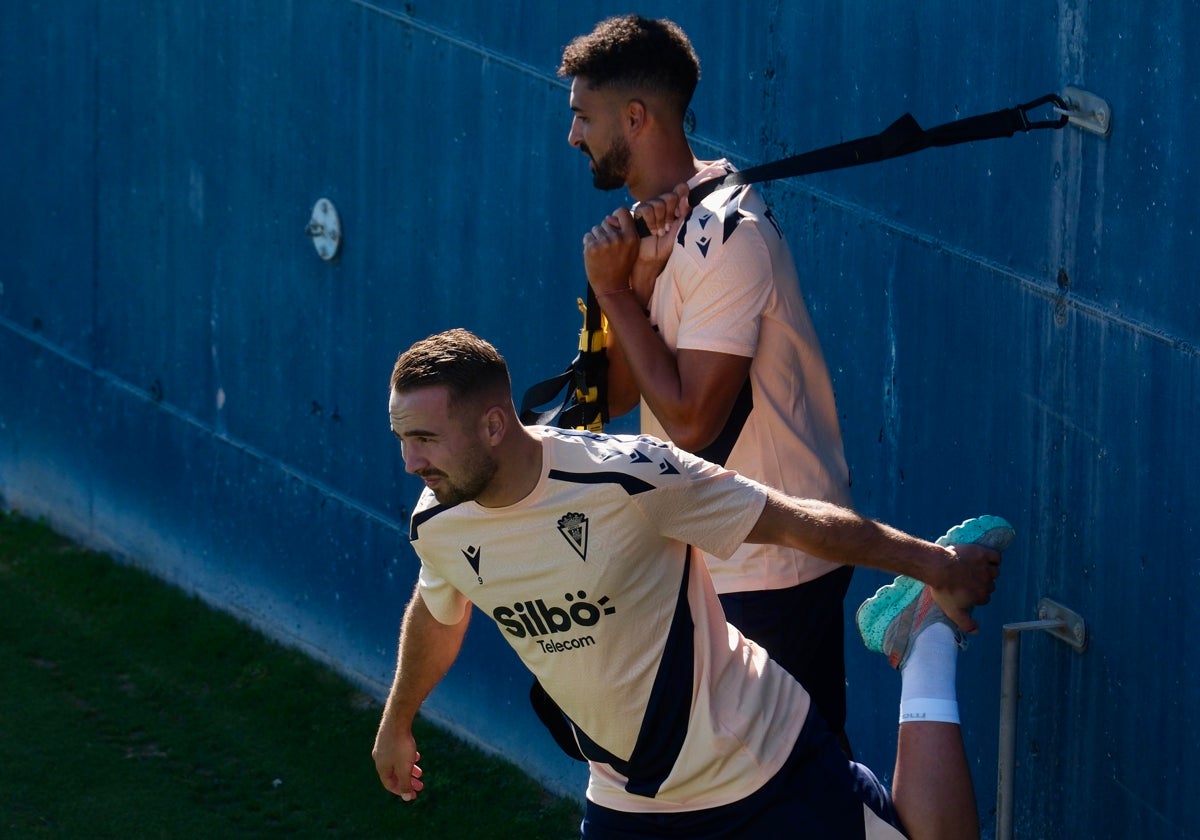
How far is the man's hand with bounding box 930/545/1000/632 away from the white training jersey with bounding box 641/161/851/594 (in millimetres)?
454

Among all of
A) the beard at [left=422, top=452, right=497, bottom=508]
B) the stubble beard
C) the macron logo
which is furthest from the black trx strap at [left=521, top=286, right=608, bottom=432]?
the beard at [left=422, top=452, right=497, bottom=508]

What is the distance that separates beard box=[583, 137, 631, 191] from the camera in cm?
439

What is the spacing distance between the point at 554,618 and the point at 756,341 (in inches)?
33.0

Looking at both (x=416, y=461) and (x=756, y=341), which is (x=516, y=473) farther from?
(x=756, y=341)

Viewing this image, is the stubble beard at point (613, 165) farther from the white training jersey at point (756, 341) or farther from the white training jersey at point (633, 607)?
the white training jersey at point (633, 607)

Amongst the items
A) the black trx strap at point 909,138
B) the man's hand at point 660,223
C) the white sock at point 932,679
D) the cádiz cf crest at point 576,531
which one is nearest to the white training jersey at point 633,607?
the cádiz cf crest at point 576,531

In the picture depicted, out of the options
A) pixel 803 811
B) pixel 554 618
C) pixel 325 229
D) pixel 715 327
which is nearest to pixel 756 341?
pixel 715 327

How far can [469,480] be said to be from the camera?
3631 millimetres

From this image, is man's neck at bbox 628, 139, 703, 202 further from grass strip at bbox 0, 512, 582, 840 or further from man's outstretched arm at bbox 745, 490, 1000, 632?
grass strip at bbox 0, 512, 582, 840

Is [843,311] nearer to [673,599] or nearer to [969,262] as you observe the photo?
[969,262]

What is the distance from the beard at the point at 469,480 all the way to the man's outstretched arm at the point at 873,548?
56 centimetres

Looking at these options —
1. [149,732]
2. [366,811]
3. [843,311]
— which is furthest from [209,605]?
[843,311]

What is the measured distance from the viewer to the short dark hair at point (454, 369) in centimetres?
361

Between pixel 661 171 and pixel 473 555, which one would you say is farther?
pixel 661 171
